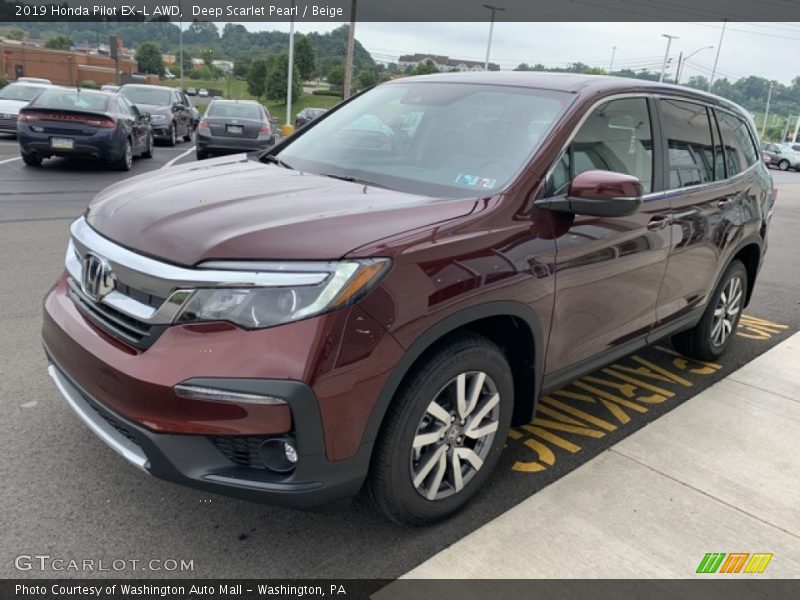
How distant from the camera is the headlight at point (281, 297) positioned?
7.15 ft

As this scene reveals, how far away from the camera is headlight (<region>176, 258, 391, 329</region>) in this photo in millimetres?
2180

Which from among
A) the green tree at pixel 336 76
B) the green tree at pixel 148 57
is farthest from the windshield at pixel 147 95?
the green tree at pixel 148 57

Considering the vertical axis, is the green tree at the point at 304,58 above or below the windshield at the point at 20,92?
above

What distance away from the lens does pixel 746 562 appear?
2746 mm

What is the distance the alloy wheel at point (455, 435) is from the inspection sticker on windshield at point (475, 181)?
82cm

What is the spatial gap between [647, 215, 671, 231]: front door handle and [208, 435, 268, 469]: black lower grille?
2.35 metres

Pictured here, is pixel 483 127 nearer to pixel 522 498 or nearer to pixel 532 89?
pixel 532 89

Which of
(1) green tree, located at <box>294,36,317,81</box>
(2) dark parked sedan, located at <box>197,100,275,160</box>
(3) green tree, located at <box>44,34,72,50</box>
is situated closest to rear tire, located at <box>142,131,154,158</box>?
(2) dark parked sedan, located at <box>197,100,275,160</box>

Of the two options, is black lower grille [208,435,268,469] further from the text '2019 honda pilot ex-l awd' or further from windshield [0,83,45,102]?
windshield [0,83,45,102]

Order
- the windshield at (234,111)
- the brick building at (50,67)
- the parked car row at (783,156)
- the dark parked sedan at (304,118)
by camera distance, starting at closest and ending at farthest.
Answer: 1. the dark parked sedan at (304,118)
2. the windshield at (234,111)
3. the parked car row at (783,156)
4. the brick building at (50,67)

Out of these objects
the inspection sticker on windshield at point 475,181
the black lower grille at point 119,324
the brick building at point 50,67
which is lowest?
the brick building at point 50,67

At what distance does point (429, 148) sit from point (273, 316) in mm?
1507

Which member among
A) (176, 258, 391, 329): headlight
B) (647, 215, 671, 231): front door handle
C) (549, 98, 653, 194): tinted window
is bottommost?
(176, 258, 391, 329): headlight

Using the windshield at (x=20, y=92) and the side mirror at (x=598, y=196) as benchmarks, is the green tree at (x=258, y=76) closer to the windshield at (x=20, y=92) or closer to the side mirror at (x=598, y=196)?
the windshield at (x=20, y=92)
